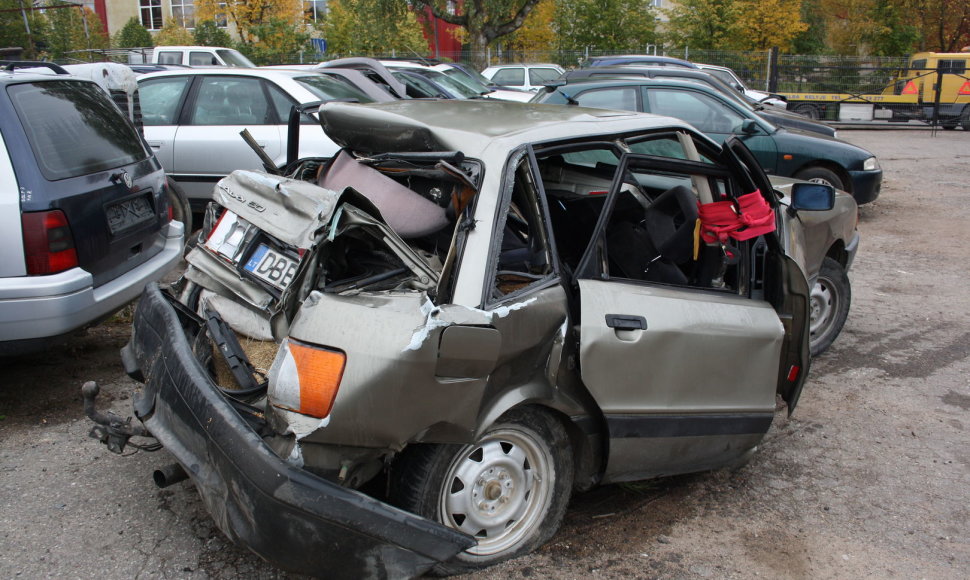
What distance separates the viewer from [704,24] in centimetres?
3216

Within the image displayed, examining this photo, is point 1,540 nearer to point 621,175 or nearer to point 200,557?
point 200,557

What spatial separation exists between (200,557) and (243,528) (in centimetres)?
70

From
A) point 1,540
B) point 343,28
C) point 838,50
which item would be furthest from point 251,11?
point 1,540

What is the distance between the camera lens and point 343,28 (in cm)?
3272

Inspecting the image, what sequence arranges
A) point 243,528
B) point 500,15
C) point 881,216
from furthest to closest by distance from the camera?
point 500,15 < point 881,216 < point 243,528

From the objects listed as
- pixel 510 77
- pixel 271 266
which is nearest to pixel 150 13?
pixel 510 77

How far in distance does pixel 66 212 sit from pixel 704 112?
7516mm

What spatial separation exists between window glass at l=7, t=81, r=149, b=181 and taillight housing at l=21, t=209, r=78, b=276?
0.79ft

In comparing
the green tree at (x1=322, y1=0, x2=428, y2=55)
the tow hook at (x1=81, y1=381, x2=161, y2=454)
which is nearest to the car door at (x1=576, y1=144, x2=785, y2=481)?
the tow hook at (x1=81, y1=381, x2=161, y2=454)

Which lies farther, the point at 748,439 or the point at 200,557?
the point at 748,439

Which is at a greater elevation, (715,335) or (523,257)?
(523,257)

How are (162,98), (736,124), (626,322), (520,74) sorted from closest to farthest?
(626,322) < (162,98) < (736,124) < (520,74)

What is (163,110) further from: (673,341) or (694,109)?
(673,341)

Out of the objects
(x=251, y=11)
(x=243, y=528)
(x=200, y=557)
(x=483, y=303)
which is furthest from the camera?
(x=251, y=11)
